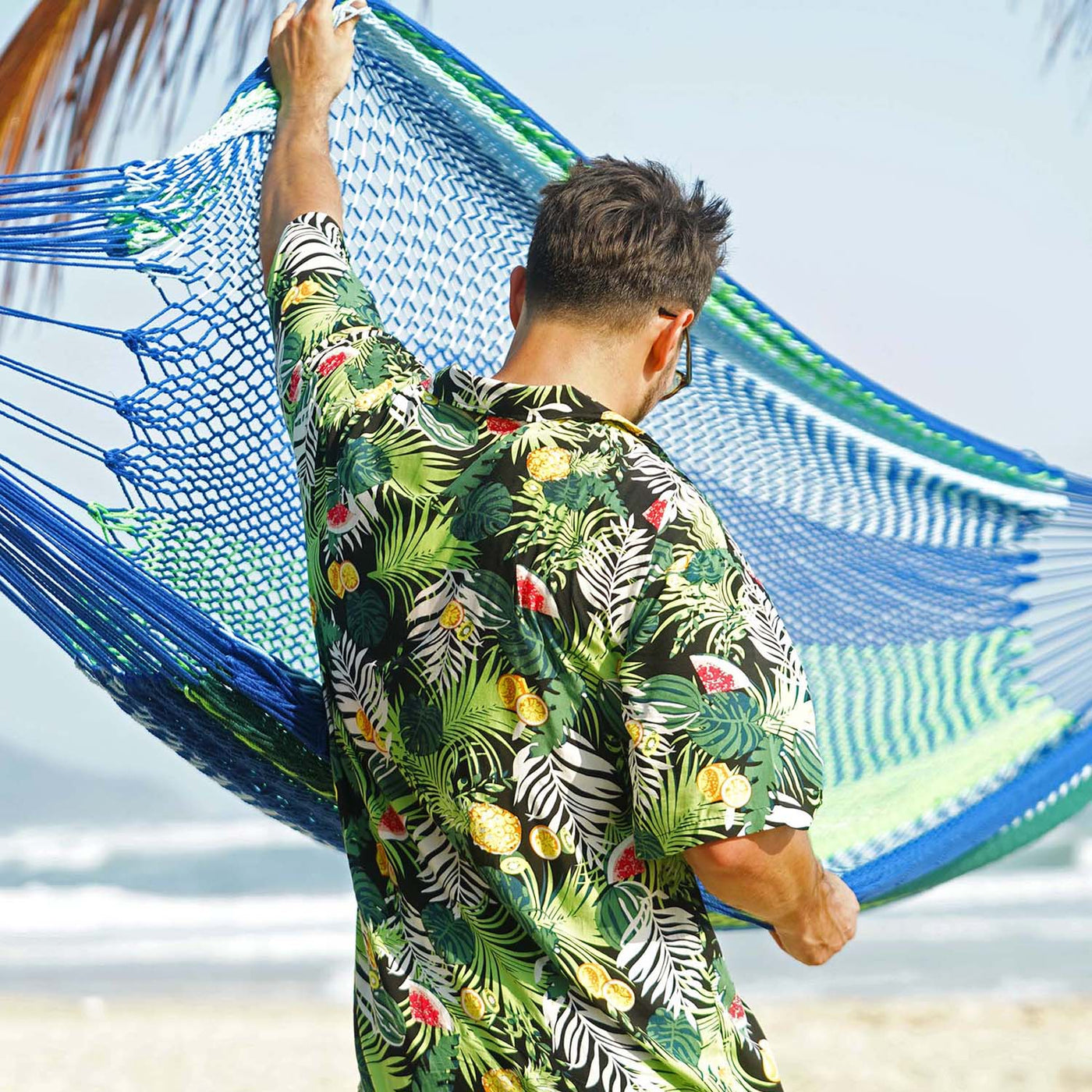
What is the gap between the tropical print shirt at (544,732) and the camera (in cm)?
89

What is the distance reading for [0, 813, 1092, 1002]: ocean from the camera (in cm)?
653

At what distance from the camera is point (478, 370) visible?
6.33ft

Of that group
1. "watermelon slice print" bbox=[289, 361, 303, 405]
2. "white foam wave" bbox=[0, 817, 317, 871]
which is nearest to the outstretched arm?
"watermelon slice print" bbox=[289, 361, 303, 405]

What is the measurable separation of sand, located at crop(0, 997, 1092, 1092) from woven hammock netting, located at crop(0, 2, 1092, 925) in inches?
113

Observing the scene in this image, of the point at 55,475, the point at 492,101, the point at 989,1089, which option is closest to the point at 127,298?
the point at 55,475

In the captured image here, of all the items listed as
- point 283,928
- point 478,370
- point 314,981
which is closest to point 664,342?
point 478,370

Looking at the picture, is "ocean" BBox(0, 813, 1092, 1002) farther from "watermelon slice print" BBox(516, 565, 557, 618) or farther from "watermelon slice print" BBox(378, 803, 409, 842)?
"watermelon slice print" BBox(516, 565, 557, 618)

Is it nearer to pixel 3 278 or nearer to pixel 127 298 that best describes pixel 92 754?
pixel 127 298

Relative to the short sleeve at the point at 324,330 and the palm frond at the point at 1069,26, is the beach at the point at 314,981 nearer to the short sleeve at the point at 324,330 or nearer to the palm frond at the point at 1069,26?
the short sleeve at the point at 324,330

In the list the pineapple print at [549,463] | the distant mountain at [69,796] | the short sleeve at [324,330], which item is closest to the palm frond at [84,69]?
the short sleeve at [324,330]

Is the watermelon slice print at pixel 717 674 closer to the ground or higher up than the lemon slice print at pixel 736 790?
higher up

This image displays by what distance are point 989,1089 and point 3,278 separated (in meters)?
3.82

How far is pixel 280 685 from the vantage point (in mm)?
1384

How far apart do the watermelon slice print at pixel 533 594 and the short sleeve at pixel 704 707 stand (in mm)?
58
